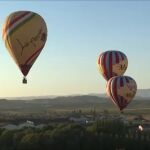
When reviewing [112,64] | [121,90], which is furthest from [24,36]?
[112,64]

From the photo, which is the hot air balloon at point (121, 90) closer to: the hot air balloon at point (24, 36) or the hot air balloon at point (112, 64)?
the hot air balloon at point (112, 64)

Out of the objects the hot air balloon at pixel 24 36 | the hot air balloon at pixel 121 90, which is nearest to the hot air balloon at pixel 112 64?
the hot air balloon at pixel 121 90

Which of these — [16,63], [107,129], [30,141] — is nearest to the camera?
[16,63]

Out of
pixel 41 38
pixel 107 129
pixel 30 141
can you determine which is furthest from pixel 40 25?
pixel 107 129

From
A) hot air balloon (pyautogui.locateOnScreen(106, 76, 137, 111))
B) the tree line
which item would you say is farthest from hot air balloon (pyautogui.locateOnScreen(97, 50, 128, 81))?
the tree line

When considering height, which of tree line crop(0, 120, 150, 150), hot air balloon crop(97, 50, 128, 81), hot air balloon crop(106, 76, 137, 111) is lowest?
tree line crop(0, 120, 150, 150)

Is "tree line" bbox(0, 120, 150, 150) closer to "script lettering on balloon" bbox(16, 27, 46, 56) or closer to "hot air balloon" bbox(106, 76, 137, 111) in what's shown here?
"hot air balloon" bbox(106, 76, 137, 111)

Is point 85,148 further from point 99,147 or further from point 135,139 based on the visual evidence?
point 135,139
